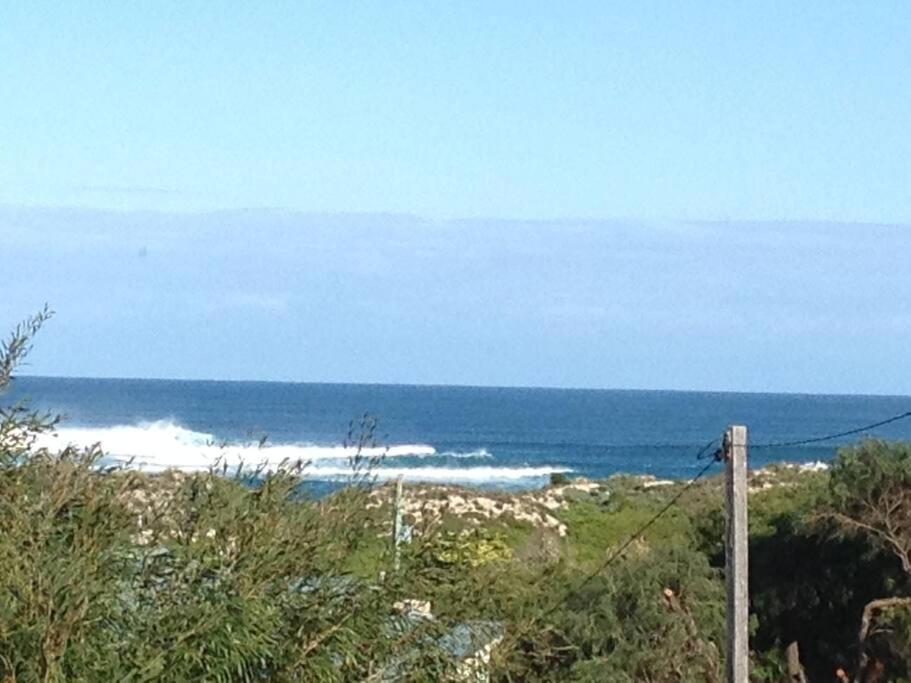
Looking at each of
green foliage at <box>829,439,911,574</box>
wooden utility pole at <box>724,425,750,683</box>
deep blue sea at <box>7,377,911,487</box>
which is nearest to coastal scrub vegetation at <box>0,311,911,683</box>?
wooden utility pole at <box>724,425,750,683</box>

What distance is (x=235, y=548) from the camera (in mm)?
10195

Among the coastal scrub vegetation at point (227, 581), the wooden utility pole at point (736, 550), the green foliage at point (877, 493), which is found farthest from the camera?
the green foliage at point (877, 493)

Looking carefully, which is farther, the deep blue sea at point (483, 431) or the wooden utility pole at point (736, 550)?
the deep blue sea at point (483, 431)

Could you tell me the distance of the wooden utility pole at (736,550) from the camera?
1599 centimetres

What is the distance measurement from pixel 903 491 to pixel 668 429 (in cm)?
10554

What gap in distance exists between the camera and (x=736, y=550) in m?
16.1

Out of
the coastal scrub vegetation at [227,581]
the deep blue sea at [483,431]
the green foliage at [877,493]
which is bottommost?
the coastal scrub vegetation at [227,581]

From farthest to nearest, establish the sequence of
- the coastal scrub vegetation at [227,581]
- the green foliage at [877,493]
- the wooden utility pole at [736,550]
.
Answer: the green foliage at [877,493] → the wooden utility pole at [736,550] → the coastal scrub vegetation at [227,581]

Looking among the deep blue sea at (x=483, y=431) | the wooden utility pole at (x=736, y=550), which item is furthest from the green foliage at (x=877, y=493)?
the deep blue sea at (x=483, y=431)

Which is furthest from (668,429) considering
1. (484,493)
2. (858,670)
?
(858,670)

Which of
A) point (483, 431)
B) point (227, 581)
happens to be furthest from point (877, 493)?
point (483, 431)

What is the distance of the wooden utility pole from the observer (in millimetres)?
15992

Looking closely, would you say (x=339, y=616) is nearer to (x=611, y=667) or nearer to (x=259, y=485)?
(x=259, y=485)

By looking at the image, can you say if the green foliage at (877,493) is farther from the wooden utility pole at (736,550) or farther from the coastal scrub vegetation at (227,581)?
the coastal scrub vegetation at (227,581)
